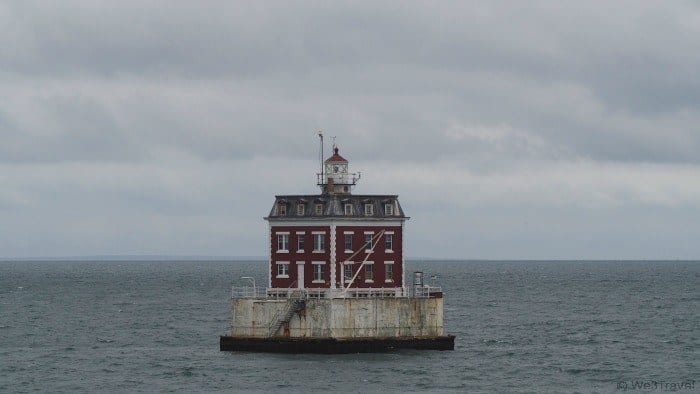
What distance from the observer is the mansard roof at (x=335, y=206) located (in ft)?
230

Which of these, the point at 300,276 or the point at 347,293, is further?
the point at 300,276

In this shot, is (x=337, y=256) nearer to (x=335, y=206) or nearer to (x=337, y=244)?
(x=337, y=244)

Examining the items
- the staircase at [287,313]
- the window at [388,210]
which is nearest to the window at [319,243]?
the staircase at [287,313]

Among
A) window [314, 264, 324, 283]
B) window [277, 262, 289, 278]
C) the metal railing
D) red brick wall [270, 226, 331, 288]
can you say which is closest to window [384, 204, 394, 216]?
red brick wall [270, 226, 331, 288]

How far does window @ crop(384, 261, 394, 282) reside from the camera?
70.8 meters

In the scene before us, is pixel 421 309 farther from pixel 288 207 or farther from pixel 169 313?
pixel 169 313

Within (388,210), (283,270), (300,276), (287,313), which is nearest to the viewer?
(287,313)

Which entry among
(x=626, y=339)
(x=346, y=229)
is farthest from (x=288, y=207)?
(x=626, y=339)

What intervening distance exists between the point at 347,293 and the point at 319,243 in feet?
11.2

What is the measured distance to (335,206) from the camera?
70.1 metres

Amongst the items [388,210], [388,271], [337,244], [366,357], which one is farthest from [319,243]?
[366,357]

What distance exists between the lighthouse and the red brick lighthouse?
0.06 m

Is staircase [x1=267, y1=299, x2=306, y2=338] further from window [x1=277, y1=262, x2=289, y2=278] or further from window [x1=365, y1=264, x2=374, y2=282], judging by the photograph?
window [x1=365, y1=264, x2=374, y2=282]

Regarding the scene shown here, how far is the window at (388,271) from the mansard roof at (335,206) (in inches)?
108
